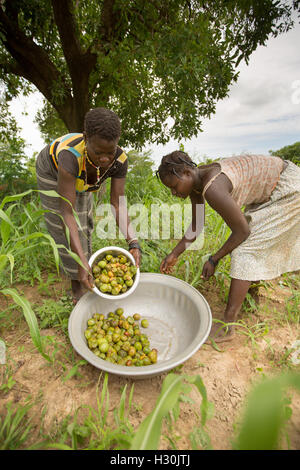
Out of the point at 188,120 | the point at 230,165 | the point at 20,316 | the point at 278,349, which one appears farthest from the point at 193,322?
the point at 188,120

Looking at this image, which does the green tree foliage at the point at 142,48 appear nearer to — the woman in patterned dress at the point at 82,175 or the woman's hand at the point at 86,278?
the woman in patterned dress at the point at 82,175

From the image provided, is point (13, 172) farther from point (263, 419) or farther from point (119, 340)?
point (263, 419)

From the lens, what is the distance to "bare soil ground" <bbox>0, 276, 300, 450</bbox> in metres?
1.35

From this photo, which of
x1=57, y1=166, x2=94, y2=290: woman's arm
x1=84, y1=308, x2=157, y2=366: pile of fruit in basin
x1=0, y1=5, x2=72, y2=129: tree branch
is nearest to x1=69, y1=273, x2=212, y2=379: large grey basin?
x1=84, y1=308, x2=157, y2=366: pile of fruit in basin

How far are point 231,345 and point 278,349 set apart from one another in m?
0.31

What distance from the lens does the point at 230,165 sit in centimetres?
174

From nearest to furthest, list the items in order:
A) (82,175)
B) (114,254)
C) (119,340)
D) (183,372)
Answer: (183,372) → (119,340) → (82,175) → (114,254)

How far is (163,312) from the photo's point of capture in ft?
6.83

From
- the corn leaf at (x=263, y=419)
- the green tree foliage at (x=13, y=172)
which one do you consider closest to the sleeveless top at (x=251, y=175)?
the corn leaf at (x=263, y=419)

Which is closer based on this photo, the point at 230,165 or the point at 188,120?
the point at 230,165

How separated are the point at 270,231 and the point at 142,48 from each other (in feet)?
7.30

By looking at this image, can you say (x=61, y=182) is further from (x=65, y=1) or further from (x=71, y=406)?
(x=65, y=1)

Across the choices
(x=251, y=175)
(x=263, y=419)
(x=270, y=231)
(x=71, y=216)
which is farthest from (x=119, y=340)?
(x=263, y=419)
